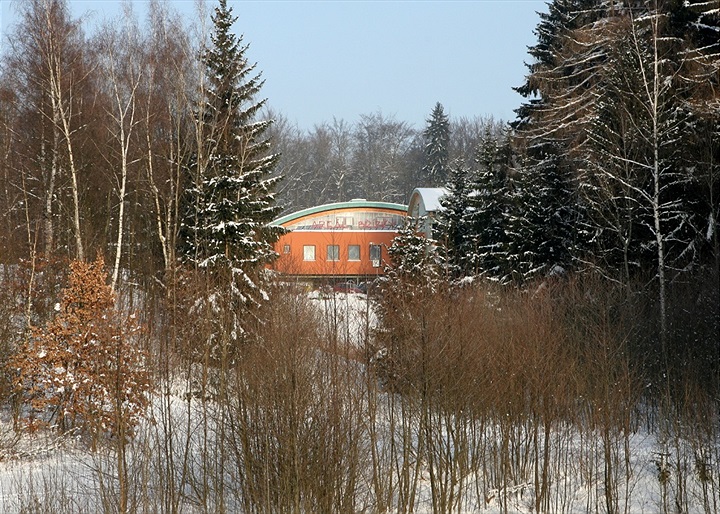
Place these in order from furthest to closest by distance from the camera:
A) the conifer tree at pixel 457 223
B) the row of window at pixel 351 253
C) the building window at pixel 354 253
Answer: the building window at pixel 354 253 < the row of window at pixel 351 253 < the conifer tree at pixel 457 223

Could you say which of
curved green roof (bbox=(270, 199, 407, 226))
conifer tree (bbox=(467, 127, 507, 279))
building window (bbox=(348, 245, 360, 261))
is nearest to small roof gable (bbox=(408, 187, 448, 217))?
curved green roof (bbox=(270, 199, 407, 226))

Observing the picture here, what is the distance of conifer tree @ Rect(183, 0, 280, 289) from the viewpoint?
2181cm

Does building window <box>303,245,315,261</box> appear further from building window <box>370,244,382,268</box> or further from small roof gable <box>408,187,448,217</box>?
small roof gable <box>408,187,448,217</box>

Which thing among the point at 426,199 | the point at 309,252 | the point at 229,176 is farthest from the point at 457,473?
the point at 426,199

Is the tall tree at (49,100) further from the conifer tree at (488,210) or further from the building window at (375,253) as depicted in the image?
the building window at (375,253)

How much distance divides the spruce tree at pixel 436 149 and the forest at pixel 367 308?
3274cm

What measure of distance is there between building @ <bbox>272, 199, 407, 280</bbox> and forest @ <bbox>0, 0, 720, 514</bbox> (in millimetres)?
13106

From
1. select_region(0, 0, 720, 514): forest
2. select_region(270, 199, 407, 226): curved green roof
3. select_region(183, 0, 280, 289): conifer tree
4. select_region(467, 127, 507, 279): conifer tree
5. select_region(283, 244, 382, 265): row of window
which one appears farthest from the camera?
select_region(270, 199, 407, 226): curved green roof

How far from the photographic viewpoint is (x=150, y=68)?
85.8 ft

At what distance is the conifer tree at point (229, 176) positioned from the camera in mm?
21812

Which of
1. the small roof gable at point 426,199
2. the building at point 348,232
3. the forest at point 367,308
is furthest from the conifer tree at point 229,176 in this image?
the small roof gable at point 426,199

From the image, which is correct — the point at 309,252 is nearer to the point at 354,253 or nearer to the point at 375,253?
the point at 354,253

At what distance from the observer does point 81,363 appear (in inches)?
699

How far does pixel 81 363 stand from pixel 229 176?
6.79 meters
